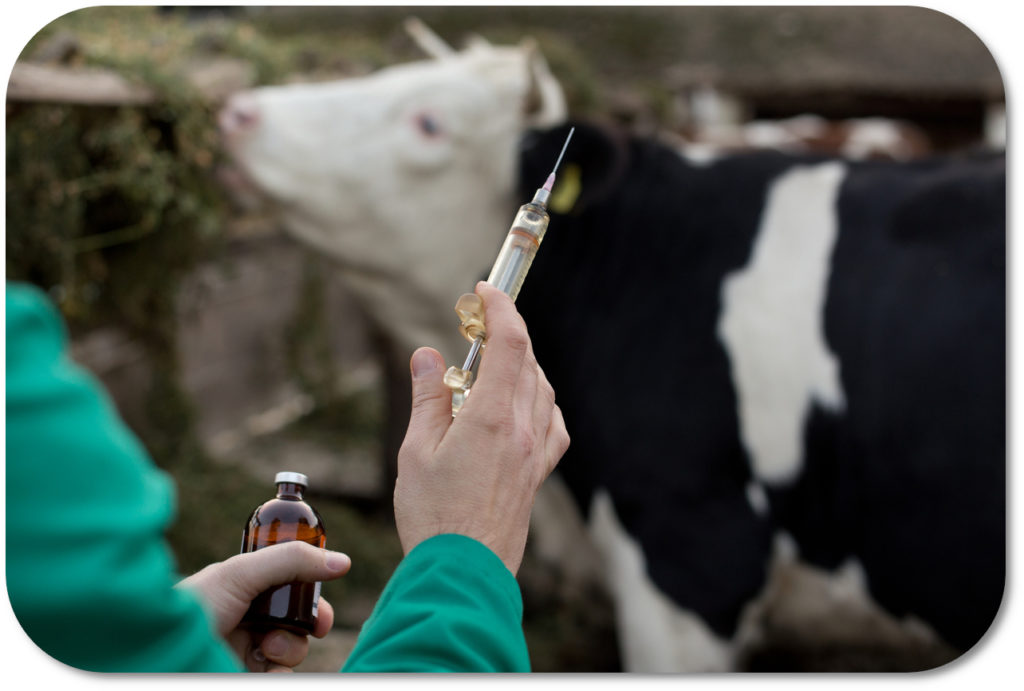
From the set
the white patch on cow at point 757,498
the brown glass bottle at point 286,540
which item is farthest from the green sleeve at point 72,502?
the white patch on cow at point 757,498

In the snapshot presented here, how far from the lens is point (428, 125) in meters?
1.33

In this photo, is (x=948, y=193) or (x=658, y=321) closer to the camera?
(x=948, y=193)

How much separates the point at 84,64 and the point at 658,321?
715mm

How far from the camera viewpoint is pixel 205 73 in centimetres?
130

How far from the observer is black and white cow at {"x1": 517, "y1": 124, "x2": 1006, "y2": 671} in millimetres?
988

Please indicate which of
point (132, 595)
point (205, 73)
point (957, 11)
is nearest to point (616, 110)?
point (205, 73)

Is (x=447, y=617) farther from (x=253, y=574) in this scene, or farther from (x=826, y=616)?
(x=826, y=616)

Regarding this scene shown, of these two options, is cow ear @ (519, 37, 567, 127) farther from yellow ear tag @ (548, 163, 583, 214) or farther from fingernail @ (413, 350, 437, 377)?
fingernail @ (413, 350, 437, 377)

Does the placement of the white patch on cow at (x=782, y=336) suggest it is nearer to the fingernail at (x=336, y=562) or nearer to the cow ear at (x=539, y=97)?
the cow ear at (x=539, y=97)

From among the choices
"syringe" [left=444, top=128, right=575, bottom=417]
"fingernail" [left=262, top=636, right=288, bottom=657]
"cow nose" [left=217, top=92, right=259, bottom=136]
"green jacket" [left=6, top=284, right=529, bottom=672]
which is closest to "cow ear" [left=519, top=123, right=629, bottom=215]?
"cow nose" [left=217, top=92, right=259, bottom=136]

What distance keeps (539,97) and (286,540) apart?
87 cm

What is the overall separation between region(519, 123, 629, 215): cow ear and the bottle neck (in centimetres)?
65

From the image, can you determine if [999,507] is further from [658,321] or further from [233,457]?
[233,457]

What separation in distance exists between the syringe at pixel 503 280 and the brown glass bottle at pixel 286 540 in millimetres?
137
